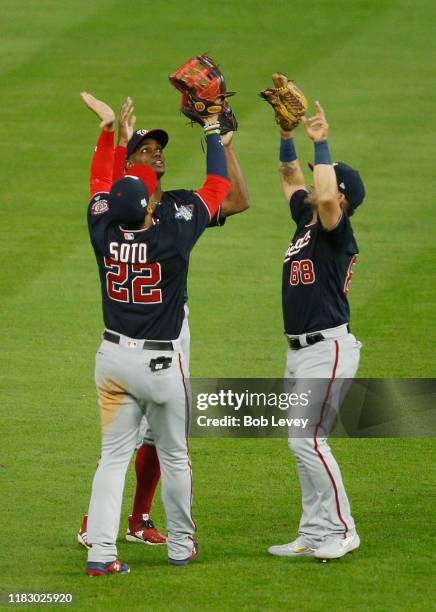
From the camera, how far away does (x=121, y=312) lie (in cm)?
648

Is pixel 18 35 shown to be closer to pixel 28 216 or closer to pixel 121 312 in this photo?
pixel 28 216

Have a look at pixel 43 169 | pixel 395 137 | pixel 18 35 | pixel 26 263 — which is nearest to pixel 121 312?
pixel 26 263

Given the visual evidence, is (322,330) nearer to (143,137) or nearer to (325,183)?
(325,183)

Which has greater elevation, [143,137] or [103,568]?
[143,137]

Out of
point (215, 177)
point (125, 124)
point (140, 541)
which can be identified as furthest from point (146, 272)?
point (140, 541)

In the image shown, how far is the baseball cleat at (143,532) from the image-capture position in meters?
7.04

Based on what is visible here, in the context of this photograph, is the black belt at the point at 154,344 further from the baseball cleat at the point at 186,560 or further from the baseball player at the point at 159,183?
the baseball cleat at the point at 186,560

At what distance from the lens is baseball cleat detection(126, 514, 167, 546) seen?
23.1 ft

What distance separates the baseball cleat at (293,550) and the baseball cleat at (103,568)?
0.80 m

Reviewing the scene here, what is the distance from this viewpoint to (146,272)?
253 inches

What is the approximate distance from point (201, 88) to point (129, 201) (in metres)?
0.94

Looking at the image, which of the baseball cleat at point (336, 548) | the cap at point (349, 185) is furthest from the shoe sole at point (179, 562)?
the cap at point (349, 185)

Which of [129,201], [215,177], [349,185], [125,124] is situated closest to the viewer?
[129,201]

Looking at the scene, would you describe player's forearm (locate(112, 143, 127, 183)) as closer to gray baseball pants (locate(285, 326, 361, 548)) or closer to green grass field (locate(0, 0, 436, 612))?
gray baseball pants (locate(285, 326, 361, 548))
